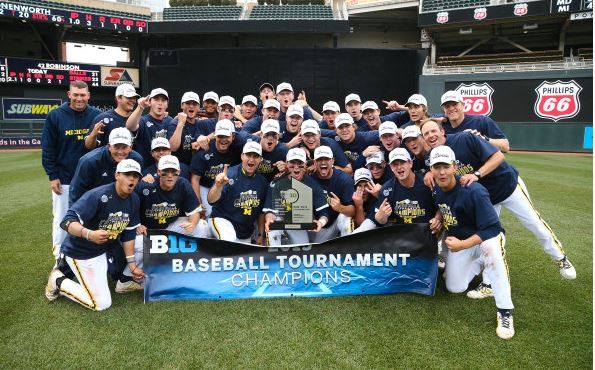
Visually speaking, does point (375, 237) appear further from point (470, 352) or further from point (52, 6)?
point (52, 6)

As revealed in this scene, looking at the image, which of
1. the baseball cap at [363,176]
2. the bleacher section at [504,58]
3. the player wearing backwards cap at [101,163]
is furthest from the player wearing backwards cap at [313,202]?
the bleacher section at [504,58]

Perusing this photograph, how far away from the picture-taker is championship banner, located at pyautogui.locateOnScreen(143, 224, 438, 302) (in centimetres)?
460

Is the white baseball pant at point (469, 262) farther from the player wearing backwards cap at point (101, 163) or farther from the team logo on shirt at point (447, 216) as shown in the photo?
the player wearing backwards cap at point (101, 163)

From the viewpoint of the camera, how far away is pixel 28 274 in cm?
543

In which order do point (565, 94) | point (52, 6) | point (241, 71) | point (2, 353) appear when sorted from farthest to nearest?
1. point (52, 6)
2. point (241, 71)
3. point (565, 94)
4. point (2, 353)

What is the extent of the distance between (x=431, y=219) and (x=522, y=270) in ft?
5.75

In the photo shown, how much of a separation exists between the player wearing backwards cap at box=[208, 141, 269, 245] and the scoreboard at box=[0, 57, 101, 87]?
2779 centimetres

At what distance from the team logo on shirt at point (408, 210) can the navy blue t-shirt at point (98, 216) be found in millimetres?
2972

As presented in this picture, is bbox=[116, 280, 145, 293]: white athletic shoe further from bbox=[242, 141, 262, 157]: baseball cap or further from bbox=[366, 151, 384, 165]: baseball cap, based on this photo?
bbox=[366, 151, 384, 165]: baseball cap

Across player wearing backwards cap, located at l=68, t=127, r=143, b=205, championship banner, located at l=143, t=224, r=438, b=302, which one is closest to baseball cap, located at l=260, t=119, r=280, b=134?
player wearing backwards cap, located at l=68, t=127, r=143, b=205

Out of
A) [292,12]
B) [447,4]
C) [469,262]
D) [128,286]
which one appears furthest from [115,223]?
[447,4]

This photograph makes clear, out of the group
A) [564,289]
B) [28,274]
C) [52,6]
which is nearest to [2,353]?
[28,274]

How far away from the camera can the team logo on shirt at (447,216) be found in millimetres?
4426

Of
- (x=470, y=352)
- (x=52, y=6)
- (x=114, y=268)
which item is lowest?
(x=470, y=352)
